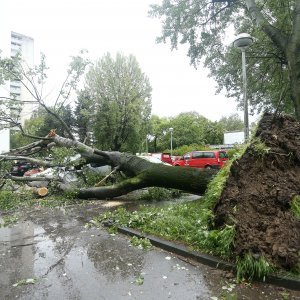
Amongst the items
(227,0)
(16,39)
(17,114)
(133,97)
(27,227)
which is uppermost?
(16,39)

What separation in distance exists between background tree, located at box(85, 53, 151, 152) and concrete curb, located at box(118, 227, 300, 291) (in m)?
20.1

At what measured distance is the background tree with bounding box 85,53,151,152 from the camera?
25328mm

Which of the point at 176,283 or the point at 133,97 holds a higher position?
the point at 133,97

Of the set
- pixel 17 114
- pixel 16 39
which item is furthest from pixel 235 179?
pixel 16 39

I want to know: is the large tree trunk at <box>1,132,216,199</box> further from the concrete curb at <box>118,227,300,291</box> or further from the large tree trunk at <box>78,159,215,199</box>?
the concrete curb at <box>118,227,300,291</box>

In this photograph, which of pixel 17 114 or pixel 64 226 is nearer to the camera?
pixel 64 226

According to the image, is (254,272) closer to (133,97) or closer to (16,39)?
(133,97)

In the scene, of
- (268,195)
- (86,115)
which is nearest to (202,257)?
(268,195)

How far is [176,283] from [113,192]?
5.82 m

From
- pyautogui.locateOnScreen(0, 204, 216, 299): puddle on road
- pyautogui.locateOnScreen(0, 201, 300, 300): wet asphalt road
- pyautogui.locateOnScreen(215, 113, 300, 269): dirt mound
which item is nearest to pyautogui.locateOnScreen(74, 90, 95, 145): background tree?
pyautogui.locateOnScreen(0, 204, 216, 299): puddle on road

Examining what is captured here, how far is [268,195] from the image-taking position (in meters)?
4.01

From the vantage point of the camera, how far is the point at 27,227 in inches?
260

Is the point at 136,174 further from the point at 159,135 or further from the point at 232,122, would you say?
the point at 232,122

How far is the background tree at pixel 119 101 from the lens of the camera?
25.3m
